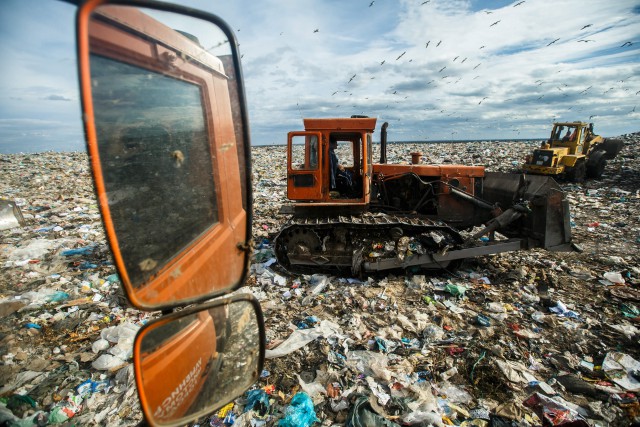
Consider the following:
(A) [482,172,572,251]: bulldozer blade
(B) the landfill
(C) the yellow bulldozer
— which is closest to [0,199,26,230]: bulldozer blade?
(B) the landfill

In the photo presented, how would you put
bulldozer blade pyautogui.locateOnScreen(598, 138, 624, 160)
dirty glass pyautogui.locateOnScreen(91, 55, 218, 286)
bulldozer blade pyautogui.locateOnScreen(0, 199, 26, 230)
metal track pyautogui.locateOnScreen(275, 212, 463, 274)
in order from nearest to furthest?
dirty glass pyautogui.locateOnScreen(91, 55, 218, 286)
bulldozer blade pyautogui.locateOnScreen(0, 199, 26, 230)
metal track pyautogui.locateOnScreen(275, 212, 463, 274)
bulldozer blade pyautogui.locateOnScreen(598, 138, 624, 160)

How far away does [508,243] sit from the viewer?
4688mm

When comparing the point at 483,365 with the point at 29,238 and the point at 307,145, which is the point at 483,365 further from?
the point at 29,238

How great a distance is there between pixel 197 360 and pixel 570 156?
14339mm

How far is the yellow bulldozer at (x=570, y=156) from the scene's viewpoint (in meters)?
11.2

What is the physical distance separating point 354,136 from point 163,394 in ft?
15.7

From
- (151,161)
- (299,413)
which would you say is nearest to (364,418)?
(299,413)

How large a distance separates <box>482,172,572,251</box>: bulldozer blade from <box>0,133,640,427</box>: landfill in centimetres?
49

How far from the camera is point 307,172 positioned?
4926mm

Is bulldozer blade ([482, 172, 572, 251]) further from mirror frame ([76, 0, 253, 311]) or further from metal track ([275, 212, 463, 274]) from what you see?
mirror frame ([76, 0, 253, 311])

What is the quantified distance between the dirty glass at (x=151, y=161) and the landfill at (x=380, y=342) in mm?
1353

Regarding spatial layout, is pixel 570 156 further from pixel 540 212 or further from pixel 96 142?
pixel 96 142

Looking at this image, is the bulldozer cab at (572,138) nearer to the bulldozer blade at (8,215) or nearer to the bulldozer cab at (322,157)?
the bulldozer cab at (322,157)

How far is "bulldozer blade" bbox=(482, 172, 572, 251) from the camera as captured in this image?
448 cm
